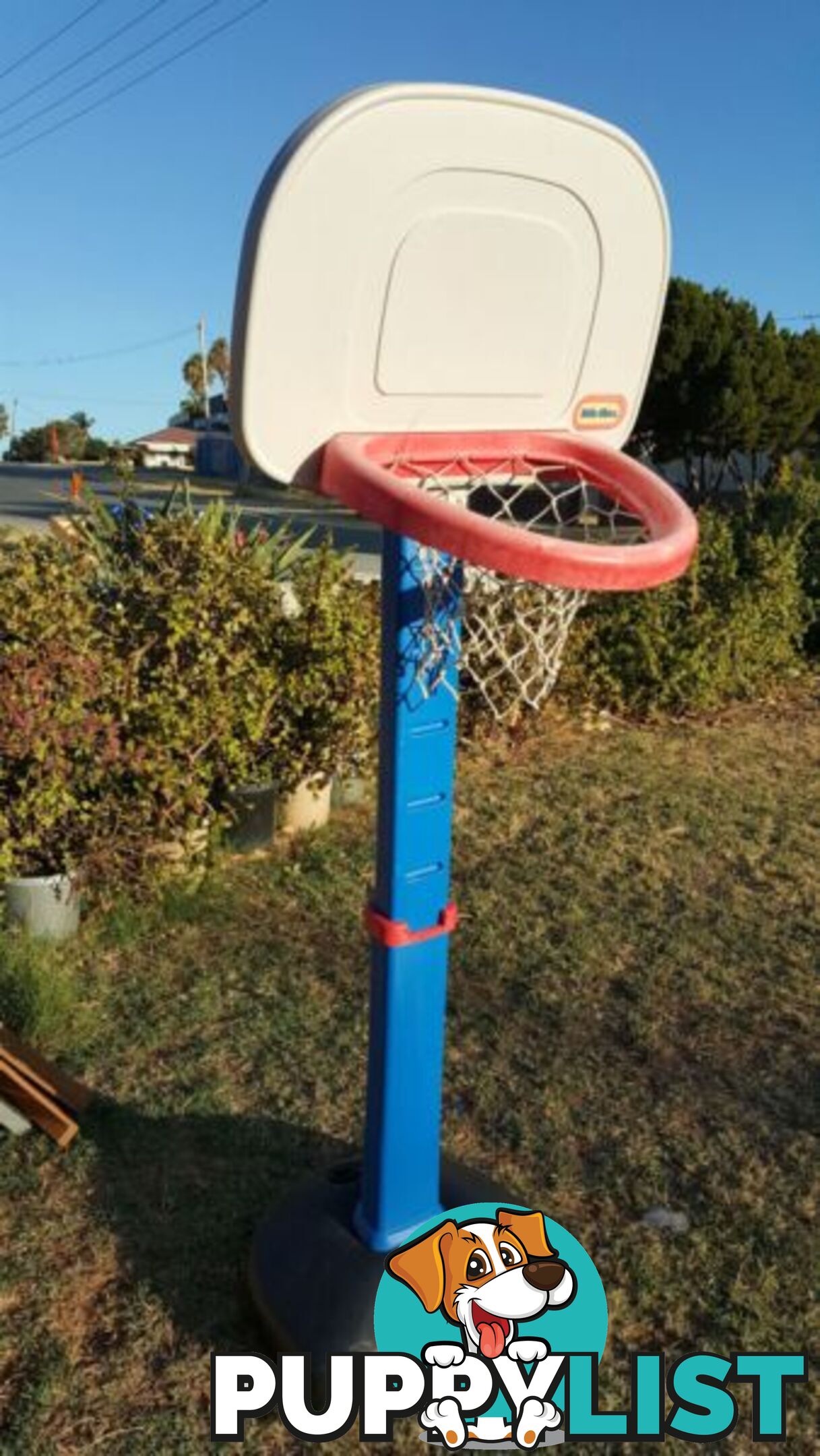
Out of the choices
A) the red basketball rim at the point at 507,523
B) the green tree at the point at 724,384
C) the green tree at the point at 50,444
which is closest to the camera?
the red basketball rim at the point at 507,523

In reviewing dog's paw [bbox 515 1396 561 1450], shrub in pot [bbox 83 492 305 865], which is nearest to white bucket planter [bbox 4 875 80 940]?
shrub in pot [bbox 83 492 305 865]

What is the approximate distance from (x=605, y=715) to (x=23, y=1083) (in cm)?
471

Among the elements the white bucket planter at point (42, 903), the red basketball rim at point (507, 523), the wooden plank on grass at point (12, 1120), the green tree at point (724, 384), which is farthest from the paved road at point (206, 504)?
the red basketball rim at point (507, 523)

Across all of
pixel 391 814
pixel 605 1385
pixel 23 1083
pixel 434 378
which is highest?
pixel 434 378

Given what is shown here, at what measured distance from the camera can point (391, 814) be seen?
2.14 metres

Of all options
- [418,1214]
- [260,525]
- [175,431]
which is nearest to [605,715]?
[260,525]

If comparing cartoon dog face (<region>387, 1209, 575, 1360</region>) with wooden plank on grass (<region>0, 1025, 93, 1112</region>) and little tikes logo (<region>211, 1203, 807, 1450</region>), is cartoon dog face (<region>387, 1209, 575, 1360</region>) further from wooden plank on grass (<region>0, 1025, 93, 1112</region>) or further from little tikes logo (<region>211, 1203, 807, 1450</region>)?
wooden plank on grass (<region>0, 1025, 93, 1112</region>)

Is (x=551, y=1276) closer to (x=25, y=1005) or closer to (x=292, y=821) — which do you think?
(x=25, y=1005)

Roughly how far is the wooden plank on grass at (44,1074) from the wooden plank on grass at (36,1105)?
0.07ft

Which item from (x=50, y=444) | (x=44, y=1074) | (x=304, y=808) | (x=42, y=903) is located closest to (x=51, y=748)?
(x=42, y=903)

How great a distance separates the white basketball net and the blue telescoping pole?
1 centimetres

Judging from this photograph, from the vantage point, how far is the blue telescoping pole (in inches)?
82.7

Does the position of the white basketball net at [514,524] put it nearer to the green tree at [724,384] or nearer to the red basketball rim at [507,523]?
the red basketball rim at [507,523]

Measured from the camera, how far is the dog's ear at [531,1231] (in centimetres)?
229
